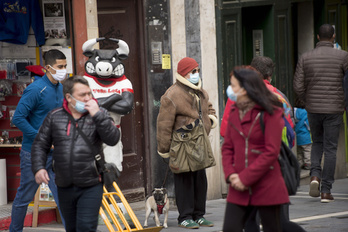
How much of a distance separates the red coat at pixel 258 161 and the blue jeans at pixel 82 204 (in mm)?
1135

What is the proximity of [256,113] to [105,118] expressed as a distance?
1226 millimetres

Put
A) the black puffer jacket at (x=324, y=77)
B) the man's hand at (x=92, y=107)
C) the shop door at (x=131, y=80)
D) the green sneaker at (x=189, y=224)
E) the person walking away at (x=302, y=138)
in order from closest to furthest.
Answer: the man's hand at (x=92, y=107) < the green sneaker at (x=189, y=224) < the black puffer jacket at (x=324, y=77) < the shop door at (x=131, y=80) < the person walking away at (x=302, y=138)

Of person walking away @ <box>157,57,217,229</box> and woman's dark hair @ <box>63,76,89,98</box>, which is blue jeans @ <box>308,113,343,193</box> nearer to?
person walking away @ <box>157,57,217,229</box>

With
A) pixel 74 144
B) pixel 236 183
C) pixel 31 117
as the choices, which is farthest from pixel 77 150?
pixel 31 117

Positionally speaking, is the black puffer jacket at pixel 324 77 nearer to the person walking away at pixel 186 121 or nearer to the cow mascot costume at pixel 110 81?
the person walking away at pixel 186 121

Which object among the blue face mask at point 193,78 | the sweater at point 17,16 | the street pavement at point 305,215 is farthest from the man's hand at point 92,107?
the sweater at point 17,16

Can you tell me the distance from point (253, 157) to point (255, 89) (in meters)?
0.50

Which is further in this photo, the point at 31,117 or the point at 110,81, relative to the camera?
the point at 110,81

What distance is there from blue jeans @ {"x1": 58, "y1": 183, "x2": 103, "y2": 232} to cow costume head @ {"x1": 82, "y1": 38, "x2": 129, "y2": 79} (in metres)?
2.16

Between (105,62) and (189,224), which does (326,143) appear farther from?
(105,62)

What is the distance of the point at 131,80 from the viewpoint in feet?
34.2

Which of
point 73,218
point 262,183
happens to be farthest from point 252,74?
point 73,218

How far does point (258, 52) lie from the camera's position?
12.1m

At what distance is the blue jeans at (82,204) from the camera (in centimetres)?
636
